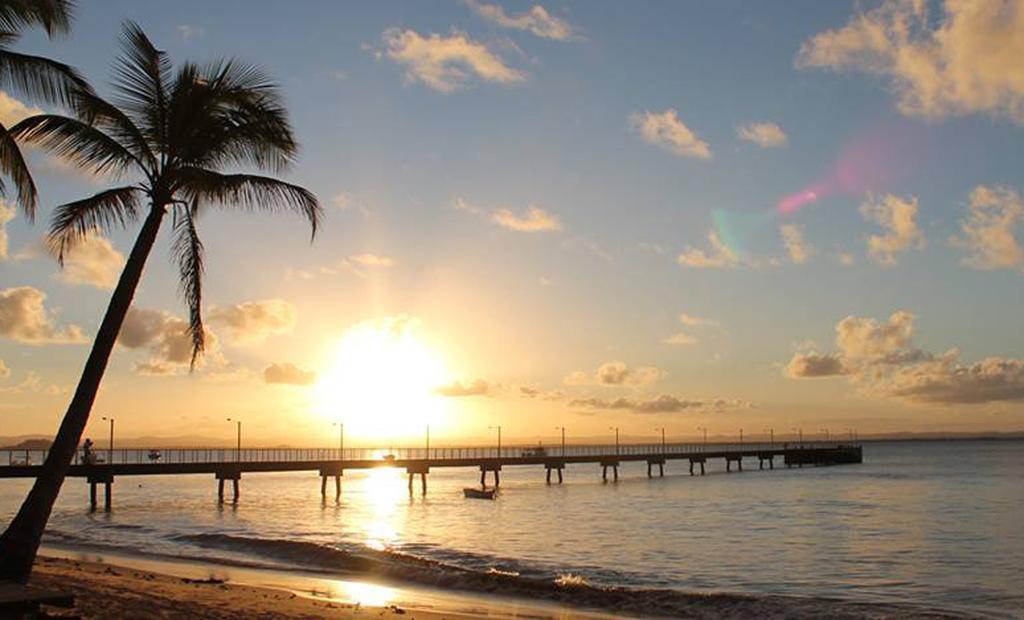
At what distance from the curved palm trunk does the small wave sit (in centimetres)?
1246

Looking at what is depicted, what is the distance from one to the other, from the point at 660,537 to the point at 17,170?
1342 inches

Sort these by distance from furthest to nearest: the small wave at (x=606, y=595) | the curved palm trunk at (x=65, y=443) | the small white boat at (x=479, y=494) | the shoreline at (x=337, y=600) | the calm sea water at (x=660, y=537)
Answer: the small white boat at (x=479, y=494) < the calm sea water at (x=660, y=537) < the small wave at (x=606, y=595) < the shoreline at (x=337, y=600) < the curved palm trunk at (x=65, y=443)

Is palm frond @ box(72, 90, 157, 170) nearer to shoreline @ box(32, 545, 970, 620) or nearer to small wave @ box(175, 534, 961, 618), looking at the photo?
shoreline @ box(32, 545, 970, 620)

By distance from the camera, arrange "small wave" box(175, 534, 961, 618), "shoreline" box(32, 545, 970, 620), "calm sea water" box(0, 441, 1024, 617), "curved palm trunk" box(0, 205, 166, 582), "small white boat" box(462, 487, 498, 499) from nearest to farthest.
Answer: "curved palm trunk" box(0, 205, 166, 582), "shoreline" box(32, 545, 970, 620), "small wave" box(175, 534, 961, 618), "calm sea water" box(0, 441, 1024, 617), "small white boat" box(462, 487, 498, 499)

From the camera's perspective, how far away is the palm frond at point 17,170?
1470cm

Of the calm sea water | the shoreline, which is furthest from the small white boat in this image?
the shoreline

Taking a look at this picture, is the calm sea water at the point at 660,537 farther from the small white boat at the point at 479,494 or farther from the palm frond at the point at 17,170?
the palm frond at the point at 17,170

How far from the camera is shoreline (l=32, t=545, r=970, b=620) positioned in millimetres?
16344

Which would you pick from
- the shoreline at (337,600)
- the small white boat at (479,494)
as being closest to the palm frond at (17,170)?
the shoreline at (337,600)

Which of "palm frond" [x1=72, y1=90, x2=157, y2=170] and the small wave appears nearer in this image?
"palm frond" [x1=72, y1=90, x2=157, y2=170]

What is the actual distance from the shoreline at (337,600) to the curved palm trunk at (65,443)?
1.17 metres

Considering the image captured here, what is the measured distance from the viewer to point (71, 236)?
16.5m

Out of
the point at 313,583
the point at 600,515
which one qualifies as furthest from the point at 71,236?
the point at 600,515

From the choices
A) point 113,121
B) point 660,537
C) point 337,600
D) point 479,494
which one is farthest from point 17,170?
point 479,494
